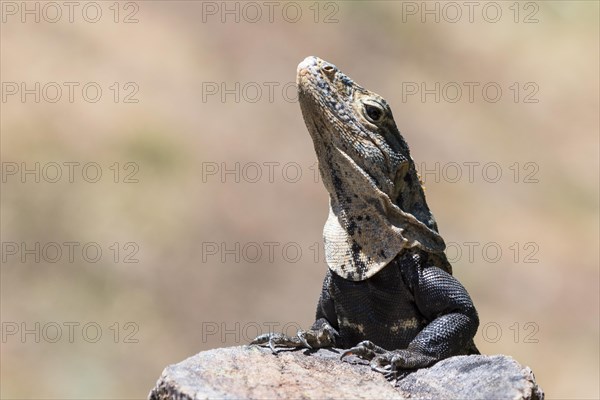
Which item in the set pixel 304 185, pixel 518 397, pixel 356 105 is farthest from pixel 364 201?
pixel 304 185

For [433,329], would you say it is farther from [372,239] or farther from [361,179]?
[361,179]

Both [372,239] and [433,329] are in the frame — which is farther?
[372,239]

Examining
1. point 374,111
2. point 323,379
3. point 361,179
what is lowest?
point 323,379

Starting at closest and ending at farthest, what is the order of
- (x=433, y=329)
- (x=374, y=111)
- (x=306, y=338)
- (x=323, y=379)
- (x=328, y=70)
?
(x=323, y=379) < (x=433, y=329) < (x=306, y=338) < (x=374, y=111) < (x=328, y=70)

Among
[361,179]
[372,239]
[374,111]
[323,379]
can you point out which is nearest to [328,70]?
[374,111]

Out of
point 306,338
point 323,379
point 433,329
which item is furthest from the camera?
point 306,338

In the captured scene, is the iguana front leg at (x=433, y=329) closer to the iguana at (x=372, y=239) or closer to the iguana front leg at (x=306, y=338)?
the iguana at (x=372, y=239)

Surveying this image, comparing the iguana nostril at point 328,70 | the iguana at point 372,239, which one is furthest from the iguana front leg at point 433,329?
the iguana nostril at point 328,70
